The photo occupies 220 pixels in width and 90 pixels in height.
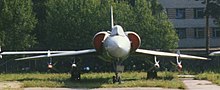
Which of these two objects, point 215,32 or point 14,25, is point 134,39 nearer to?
point 14,25

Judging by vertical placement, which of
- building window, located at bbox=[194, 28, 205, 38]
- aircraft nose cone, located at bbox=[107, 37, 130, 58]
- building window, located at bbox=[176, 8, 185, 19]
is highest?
building window, located at bbox=[176, 8, 185, 19]

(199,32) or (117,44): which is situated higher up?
(199,32)

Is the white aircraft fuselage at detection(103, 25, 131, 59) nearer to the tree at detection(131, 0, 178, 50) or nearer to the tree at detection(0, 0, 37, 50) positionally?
the tree at detection(0, 0, 37, 50)

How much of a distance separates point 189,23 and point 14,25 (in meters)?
33.4

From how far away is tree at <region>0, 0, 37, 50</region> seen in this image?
38375 millimetres

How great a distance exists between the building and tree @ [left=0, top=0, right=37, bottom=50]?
3055 cm

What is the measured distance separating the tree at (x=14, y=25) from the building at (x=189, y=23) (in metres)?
30.5

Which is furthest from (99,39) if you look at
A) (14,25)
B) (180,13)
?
(180,13)

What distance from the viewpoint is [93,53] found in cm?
2464

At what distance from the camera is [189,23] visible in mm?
67375

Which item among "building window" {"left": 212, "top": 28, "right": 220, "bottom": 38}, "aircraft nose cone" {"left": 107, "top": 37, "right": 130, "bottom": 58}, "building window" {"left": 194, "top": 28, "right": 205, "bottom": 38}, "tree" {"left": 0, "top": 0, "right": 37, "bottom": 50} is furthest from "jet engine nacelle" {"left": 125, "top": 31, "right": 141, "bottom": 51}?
"building window" {"left": 212, "top": 28, "right": 220, "bottom": 38}

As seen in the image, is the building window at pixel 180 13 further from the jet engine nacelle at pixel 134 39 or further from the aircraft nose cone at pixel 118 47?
the aircraft nose cone at pixel 118 47

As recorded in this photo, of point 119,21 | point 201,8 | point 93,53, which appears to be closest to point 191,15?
point 201,8

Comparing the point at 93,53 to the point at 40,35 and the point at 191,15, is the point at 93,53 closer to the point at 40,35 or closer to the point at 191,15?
the point at 40,35
